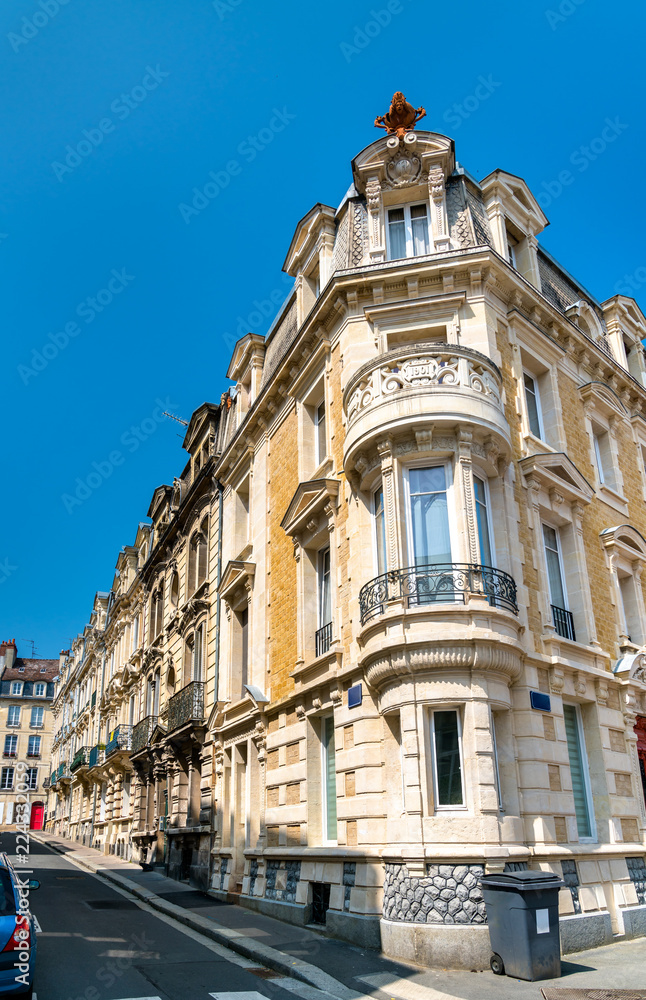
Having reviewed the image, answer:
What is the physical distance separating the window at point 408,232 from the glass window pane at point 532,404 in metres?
3.33

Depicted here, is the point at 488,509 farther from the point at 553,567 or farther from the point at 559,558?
the point at 559,558

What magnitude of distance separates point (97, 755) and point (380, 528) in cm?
2983

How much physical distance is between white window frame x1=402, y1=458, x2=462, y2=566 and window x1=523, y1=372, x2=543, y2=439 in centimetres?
361

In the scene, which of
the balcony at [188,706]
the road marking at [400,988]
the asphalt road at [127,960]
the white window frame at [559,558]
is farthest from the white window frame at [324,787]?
the balcony at [188,706]

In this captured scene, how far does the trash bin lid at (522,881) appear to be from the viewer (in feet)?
29.3

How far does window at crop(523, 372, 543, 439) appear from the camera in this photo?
595 inches

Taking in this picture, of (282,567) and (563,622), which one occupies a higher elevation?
(282,567)

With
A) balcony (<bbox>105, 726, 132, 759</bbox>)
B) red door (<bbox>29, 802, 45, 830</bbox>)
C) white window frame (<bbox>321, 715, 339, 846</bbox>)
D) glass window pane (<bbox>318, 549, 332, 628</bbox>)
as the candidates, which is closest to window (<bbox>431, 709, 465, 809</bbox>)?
white window frame (<bbox>321, 715, 339, 846</bbox>)

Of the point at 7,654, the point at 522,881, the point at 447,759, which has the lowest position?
the point at 522,881

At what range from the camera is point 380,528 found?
41.6 ft

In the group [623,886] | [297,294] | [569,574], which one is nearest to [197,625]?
[297,294]

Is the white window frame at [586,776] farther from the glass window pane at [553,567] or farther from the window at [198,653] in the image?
the window at [198,653]

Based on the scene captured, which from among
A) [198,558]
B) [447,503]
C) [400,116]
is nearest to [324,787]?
[447,503]

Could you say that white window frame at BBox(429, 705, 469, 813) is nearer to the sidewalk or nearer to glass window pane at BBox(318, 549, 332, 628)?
the sidewalk
